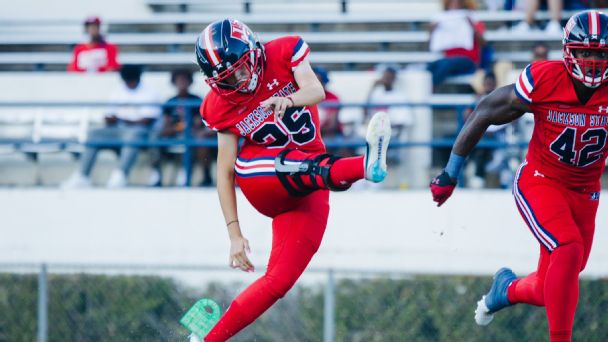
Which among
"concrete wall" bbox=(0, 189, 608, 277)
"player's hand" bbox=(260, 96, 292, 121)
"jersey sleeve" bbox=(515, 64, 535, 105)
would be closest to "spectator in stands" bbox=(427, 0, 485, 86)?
"concrete wall" bbox=(0, 189, 608, 277)

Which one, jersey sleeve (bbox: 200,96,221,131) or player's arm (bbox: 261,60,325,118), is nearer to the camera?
player's arm (bbox: 261,60,325,118)

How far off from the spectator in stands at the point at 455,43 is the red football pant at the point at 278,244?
527 centimetres

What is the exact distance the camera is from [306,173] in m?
6.20

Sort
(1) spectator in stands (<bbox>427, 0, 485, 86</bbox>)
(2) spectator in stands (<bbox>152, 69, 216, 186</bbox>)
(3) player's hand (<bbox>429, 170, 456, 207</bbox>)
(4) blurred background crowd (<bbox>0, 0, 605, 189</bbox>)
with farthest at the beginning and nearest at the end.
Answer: (1) spectator in stands (<bbox>427, 0, 485, 86</bbox>) → (2) spectator in stands (<bbox>152, 69, 216, 186</bbox>) → (4) blurred background crowd (<bbox>0, 0, 605, 189</bbox>) → (3) player's hand (<bbox>429, 170, 456, 207</bbox>)

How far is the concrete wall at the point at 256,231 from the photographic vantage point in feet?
33.8

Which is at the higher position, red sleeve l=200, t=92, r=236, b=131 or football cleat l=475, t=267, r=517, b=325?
red sleeve l=200, t=92, r=236, b=131

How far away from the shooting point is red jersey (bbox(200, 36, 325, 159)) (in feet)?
20.6

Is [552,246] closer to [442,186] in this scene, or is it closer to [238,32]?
[442,186]

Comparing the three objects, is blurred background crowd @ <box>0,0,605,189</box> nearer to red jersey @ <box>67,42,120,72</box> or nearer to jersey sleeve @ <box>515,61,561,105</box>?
red jersey @ <box>67,42,120,72</box>

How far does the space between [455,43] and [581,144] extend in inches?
217

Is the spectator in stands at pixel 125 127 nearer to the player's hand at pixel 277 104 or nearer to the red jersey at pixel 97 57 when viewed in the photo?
the red jersey at pixel 97 57

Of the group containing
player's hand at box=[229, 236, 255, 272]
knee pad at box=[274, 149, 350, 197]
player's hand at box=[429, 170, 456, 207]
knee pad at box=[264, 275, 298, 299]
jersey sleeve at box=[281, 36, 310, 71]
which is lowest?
knee pad at box=[264, 275, 298, 299]

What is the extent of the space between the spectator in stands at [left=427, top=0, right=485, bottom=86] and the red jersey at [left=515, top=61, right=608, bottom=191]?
209 inches

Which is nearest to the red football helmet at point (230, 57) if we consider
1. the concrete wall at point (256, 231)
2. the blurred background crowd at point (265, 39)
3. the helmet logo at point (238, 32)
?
the helmet logo at point (238, 32)
